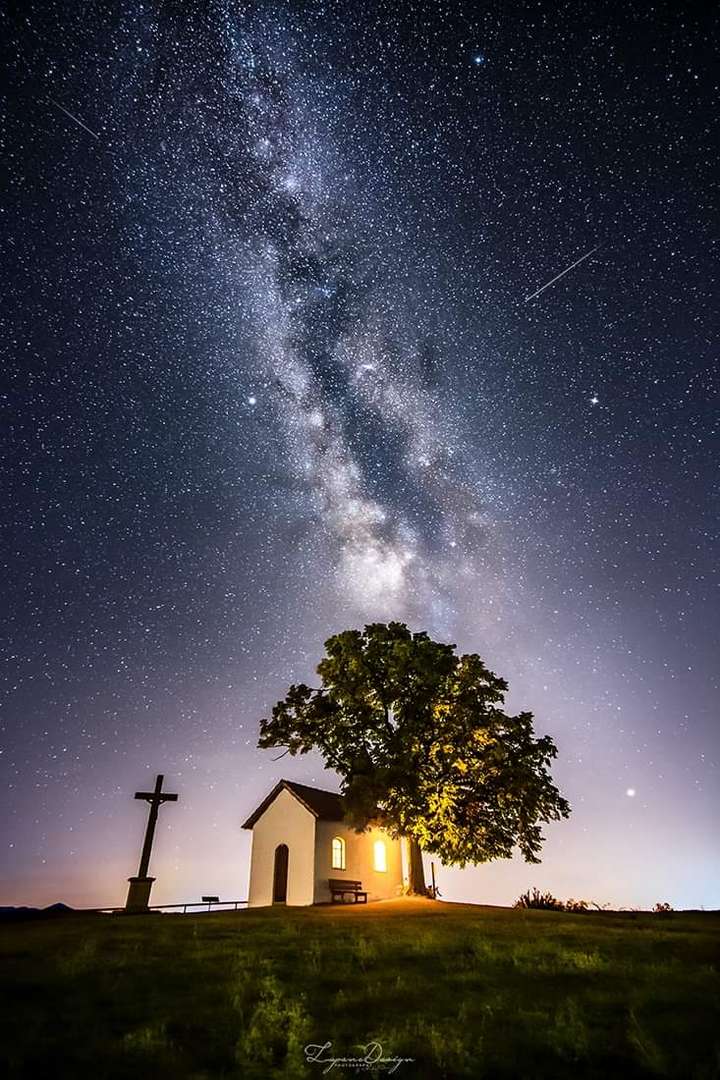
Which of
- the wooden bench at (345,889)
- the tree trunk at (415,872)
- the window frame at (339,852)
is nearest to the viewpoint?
the tree trunk at (415,872)

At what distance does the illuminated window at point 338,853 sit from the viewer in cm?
3186

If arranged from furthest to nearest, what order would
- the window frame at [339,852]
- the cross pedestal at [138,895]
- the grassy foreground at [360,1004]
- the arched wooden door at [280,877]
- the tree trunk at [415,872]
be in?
1. the window frame at [339,852]
2. the arched wooden door at [280,877]
3. the tree trunk at [415,872]
4. the cross pedestal at [138,895]
5. the grassy foreground at [360,1004]

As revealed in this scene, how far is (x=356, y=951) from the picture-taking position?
39.2ft

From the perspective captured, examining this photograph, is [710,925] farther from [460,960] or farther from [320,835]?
[320,835]

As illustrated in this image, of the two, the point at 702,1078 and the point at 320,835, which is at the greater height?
the point at 320,835

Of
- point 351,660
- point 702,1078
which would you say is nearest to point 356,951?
point 702,1078

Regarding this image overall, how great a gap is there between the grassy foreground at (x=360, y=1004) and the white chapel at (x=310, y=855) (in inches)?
719

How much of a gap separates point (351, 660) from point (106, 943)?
52.8ft

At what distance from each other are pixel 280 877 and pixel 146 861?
10.9m

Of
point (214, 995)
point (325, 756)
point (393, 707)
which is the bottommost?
point (214, 995)

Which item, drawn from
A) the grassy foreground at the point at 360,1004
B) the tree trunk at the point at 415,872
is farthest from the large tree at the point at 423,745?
the grassy foreground at the point at 360,1004

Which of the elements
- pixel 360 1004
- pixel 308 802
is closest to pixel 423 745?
pixel 308 802
